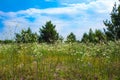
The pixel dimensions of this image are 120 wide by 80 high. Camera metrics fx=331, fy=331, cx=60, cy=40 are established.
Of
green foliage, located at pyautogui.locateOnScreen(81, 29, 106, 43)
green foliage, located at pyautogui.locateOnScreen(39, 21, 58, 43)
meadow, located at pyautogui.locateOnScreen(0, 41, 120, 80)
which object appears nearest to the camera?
meadow, located at pyautogui.locateOnScreen(0, 41, 120, 80)

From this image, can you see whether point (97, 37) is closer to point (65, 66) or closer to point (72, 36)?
point (65, 66)

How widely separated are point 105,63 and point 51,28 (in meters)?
43.8

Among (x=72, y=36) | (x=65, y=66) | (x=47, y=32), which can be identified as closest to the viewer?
(x=65, y=66)

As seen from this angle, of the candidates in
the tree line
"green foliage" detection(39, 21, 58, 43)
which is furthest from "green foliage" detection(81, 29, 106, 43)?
"green foliage" detection(39, 21, 58, 43)

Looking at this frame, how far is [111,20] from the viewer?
3881 cm

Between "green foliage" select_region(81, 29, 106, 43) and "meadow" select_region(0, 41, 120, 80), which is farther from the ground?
Answer: "green foliage" select_region(81, 29, 106, 43)

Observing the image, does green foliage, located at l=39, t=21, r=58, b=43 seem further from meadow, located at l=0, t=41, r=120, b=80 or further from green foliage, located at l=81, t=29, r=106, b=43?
meadow, located at l=0, t=41, r=120, b=80

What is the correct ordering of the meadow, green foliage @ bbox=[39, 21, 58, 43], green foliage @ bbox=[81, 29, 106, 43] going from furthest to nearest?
green foliage @ bbox=[39, 21, 58, 43] < green foliage @ bbox=[81, 29, 106, 43] < the meadow

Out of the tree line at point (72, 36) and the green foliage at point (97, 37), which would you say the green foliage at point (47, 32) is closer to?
the tree line at point (72, 36)

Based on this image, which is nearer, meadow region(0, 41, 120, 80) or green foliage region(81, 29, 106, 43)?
meadow region(0, 41, 120, 80)

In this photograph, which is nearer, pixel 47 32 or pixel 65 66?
pixel 65 66

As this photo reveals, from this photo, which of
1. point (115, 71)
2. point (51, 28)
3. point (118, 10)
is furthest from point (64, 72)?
point (51, 28)

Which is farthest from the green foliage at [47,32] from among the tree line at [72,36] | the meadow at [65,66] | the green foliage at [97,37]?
the meadow at [65,66]

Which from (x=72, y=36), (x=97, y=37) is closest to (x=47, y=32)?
(x=72, y=36)
